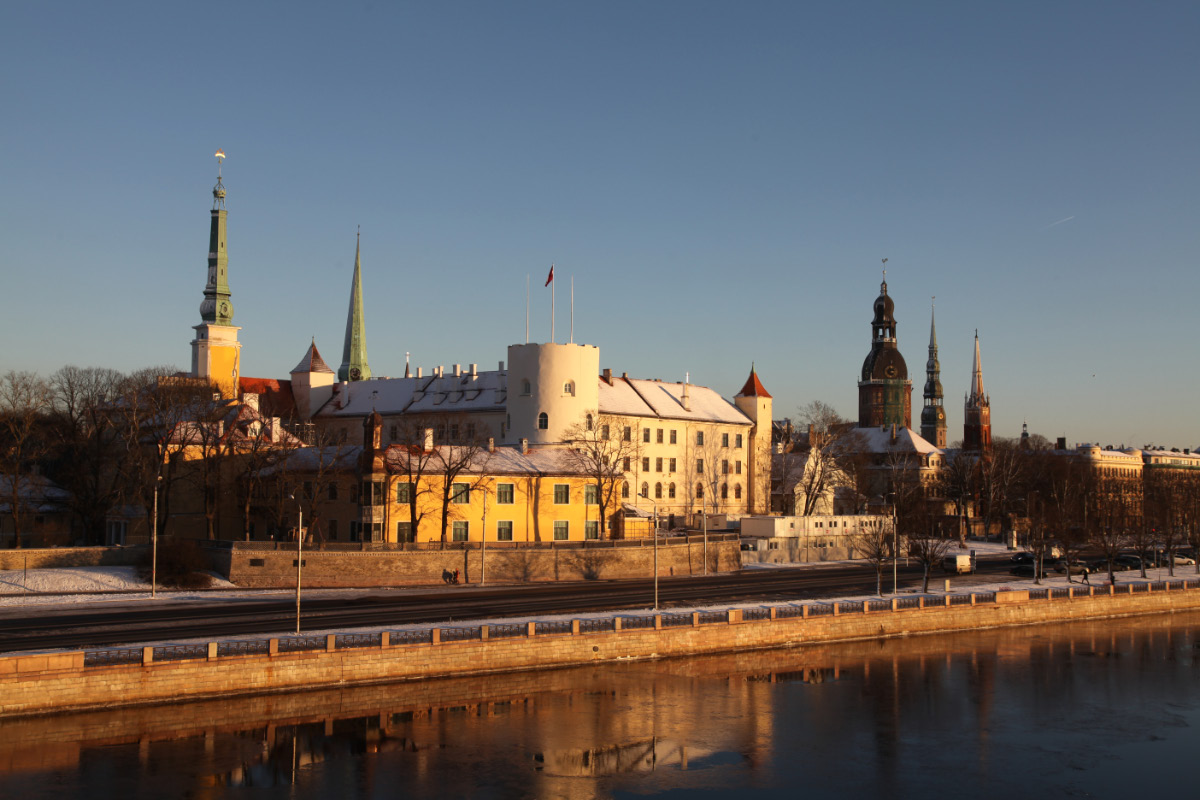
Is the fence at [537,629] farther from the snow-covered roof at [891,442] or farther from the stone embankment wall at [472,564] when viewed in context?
the snow-covered roof at [891,442]

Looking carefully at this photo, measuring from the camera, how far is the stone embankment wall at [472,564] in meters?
64.8

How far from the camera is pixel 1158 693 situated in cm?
4700

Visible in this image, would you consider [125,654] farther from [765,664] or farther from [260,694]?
[765,664]

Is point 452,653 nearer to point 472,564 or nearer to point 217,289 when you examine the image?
point 472,564

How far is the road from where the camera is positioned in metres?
44.8

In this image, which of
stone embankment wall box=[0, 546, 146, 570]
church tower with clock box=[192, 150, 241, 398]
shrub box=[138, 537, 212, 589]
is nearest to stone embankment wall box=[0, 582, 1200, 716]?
shrub box=[138, 537, 212, 589]

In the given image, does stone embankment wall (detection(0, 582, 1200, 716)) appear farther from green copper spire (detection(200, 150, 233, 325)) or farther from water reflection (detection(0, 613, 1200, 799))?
green copper spire (detection(200, 150, 233, 325))

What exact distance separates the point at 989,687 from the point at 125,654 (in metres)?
32.2

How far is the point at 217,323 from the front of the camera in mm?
116938

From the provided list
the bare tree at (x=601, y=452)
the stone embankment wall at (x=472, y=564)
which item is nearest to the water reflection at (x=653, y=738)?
the stone embankment wall at (x=472, y=564)

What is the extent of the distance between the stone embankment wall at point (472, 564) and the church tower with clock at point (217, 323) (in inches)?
2096

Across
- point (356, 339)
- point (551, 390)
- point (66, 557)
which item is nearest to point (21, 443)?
point (66, 557)

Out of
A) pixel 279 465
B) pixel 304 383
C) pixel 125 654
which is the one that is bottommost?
pixel 125 654

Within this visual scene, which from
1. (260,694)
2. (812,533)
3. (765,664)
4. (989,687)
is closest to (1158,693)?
(989,687)
